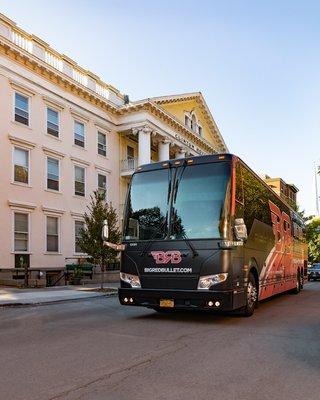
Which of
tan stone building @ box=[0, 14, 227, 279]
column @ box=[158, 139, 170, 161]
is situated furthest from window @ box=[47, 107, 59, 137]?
column @ box=[158, 139, 170, 161]

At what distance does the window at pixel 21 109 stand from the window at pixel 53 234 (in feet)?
19.7

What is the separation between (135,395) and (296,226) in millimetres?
15804

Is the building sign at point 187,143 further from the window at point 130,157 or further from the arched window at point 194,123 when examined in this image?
the window at point 130,157

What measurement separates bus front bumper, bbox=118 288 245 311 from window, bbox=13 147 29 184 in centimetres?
1847

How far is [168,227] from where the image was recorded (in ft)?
32.6

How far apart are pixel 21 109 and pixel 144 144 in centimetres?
1123

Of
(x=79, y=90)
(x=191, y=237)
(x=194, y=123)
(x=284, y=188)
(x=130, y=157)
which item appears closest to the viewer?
(x=191, y=237)

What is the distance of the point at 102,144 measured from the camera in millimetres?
35469

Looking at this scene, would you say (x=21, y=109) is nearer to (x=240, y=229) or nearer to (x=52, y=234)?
(x=52, y=234)

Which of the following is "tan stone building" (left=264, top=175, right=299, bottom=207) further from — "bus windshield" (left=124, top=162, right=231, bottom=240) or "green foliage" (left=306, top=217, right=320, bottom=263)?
"bus windshield" (left=124, top=162, right=231, bottom=240)

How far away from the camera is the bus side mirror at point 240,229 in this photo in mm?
9394

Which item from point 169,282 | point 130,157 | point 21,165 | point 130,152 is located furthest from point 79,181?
point 169,282

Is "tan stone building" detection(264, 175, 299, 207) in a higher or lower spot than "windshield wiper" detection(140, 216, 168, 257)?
higher

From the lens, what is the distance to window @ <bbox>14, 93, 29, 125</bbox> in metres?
27.4
